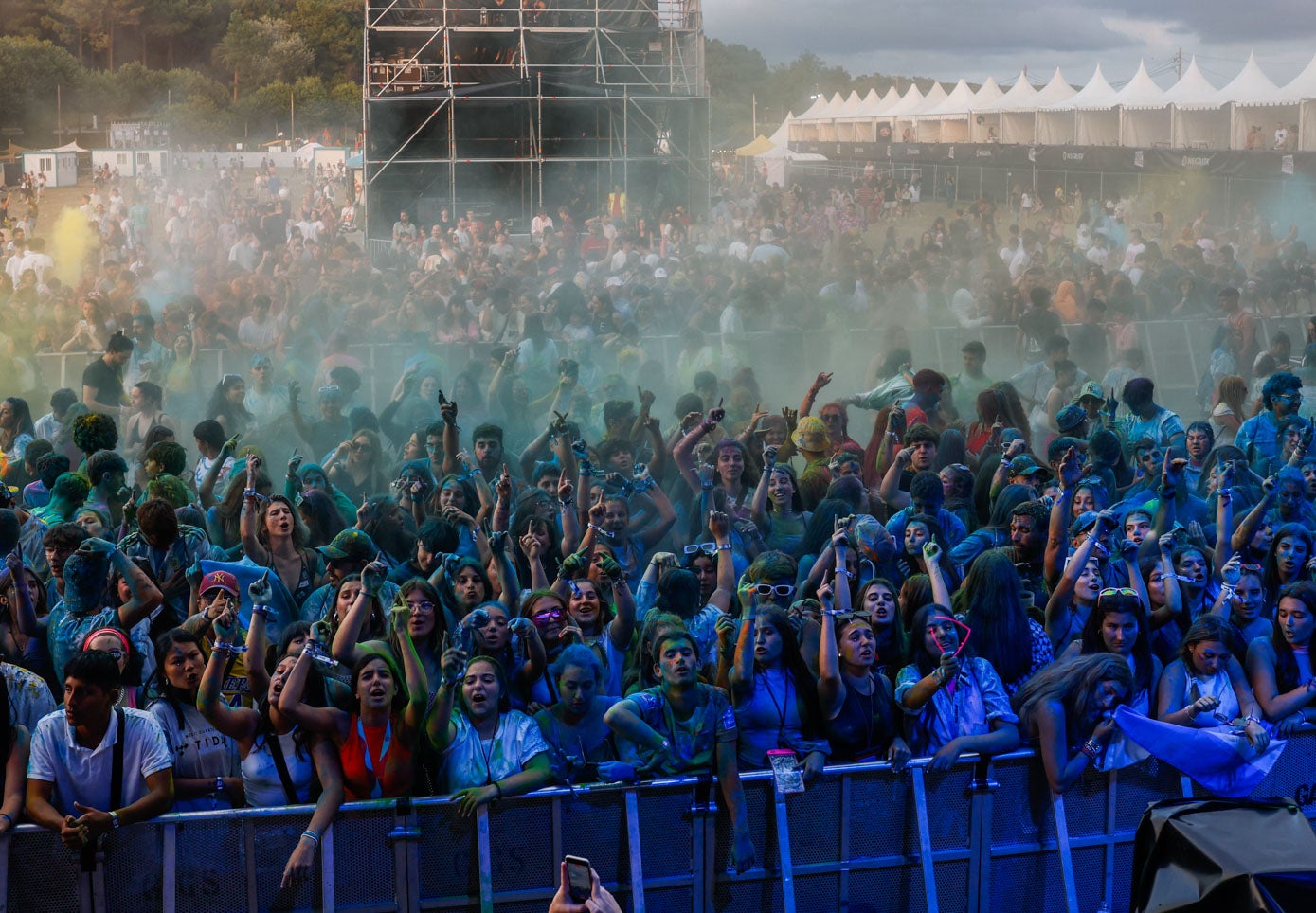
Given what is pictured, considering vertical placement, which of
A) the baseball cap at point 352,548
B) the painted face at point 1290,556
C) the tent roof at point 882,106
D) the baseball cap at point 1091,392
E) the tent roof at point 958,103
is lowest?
the painted face at point 1290,556

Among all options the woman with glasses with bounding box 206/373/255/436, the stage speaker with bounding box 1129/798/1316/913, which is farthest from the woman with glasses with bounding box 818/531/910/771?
the woman with glasses with bounding box 206/373/255/436

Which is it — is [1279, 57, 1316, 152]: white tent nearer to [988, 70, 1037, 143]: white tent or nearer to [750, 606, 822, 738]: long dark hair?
[988, 70, 1037, 143]: white tent

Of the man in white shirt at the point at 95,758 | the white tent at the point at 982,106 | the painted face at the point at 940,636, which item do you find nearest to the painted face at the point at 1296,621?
the painted face at the point at 940,636

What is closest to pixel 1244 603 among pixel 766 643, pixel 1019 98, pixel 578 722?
pixel 766 643

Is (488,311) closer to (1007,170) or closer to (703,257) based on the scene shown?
(703,257)

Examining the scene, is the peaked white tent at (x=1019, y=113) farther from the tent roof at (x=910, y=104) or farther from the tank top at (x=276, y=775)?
the tank top at (x=276, y=775)

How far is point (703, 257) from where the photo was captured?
16266 millimetres

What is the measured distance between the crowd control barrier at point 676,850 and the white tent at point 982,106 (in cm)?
3085

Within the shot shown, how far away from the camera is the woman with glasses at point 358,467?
7922 millimetres

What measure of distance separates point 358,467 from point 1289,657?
16.1 feet

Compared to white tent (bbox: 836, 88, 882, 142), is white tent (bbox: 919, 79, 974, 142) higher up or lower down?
lower down

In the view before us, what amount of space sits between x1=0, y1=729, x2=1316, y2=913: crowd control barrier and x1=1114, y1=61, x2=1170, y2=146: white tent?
25.7m

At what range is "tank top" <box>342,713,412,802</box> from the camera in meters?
4.47

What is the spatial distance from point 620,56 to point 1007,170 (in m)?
8.71
